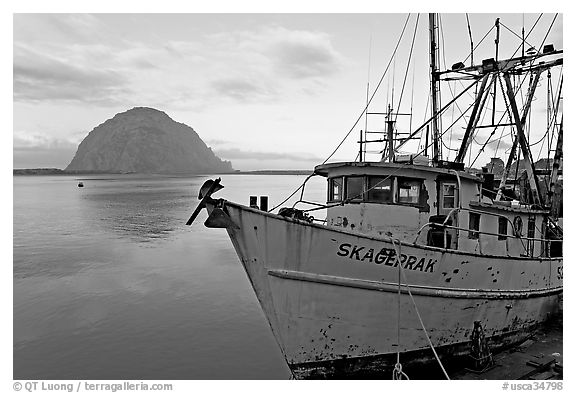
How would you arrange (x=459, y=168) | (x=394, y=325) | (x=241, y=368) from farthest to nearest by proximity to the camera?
(x=241, y=368) < (x=459, y=168) < (x=394, y=325)

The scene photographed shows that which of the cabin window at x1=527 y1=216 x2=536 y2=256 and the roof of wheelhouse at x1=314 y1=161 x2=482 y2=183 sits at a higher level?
the roof of wheelhouse at x1=314 y1=161 x2=482 y2=183

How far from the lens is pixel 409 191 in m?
9.39

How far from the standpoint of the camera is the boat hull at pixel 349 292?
7789 mm

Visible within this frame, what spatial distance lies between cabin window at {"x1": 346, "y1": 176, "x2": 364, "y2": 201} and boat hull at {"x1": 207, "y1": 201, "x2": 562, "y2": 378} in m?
1.55

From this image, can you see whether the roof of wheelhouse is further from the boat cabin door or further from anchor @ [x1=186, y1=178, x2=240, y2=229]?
anchor @ [x1=186, y1=178, x2=240, y2=229]

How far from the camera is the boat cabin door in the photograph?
9641 mm

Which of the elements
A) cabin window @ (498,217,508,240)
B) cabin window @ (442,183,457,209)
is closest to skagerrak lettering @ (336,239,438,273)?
cabin window @ (442,183,457,209)

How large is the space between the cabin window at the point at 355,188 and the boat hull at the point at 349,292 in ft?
5.08

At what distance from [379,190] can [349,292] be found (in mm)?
2449

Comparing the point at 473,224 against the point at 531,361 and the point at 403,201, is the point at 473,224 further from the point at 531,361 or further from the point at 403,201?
the point at 531,361

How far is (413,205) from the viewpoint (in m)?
9.29

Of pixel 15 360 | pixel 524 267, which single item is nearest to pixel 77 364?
pixel 15 360
